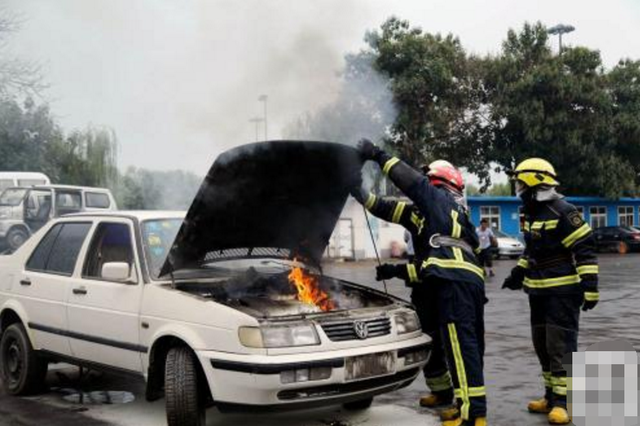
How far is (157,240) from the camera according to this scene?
5500 millimetres

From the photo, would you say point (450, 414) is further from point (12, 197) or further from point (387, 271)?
point (12, 197)

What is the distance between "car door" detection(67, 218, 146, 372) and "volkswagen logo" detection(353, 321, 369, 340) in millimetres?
1490

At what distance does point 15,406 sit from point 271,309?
2.38 m

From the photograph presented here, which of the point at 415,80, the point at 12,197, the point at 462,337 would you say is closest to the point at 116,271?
the point at 462,337

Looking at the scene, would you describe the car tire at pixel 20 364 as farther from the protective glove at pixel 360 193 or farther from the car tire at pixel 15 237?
the car tire at pixel 15 237

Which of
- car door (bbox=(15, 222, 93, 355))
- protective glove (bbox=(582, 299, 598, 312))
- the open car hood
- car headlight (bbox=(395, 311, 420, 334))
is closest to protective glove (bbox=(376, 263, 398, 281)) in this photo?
car headlight (bbox=(395, 311, 420, 334))

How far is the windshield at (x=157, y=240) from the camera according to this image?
17.4 ft

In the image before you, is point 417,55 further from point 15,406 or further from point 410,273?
point 15,406

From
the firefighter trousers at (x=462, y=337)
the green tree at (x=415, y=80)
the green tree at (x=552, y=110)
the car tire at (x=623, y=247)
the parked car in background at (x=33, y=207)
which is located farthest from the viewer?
the car tire at (x=623, y=247)

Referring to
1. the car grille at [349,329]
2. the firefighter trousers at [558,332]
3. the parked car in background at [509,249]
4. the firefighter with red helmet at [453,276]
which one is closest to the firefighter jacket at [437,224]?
the firefighter with red helmet at [453,276]

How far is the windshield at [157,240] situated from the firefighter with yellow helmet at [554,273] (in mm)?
2728

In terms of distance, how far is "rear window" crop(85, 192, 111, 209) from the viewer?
701 inches

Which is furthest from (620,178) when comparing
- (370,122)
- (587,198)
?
(370,122)

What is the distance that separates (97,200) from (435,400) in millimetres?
14009
